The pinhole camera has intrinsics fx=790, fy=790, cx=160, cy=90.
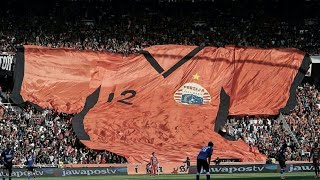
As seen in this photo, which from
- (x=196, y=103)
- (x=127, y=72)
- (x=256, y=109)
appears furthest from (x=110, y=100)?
(x=256, y=109)

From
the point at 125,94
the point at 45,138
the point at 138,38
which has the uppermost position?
the point at 138,38

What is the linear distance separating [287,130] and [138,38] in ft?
48.3

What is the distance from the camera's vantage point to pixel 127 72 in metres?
62.2

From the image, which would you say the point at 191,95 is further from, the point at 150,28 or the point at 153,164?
the point at 153,164

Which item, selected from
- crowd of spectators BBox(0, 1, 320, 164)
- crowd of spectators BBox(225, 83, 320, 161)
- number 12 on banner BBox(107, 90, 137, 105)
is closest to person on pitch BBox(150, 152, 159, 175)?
crowd of spectators BBox(0, 1, 320, 164)

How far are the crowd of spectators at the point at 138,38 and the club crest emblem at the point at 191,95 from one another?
9.33 feet

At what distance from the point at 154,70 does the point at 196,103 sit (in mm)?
4258

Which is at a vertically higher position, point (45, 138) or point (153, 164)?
point (45, 138)

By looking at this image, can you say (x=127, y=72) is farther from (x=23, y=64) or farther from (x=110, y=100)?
(x=23, y=64)

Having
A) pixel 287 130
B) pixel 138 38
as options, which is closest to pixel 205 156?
pixel 287 130

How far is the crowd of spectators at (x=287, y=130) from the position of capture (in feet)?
192

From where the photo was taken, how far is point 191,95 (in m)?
62.6

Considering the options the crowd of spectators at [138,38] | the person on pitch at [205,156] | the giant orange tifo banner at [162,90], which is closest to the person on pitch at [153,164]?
the giant orange tifo banner at [162,90]

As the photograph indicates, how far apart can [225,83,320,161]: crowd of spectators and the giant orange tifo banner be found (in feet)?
2.67
